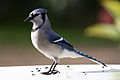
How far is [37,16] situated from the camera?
3936 mm

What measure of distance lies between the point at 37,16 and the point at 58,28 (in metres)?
12.4

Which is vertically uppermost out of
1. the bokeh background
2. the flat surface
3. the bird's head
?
the bird's head

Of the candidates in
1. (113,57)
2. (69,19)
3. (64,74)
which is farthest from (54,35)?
(69,19)

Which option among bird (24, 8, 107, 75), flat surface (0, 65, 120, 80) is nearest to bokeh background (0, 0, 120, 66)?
flat surface (0, 65, 120, 80)

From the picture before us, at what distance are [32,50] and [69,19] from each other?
3992 millimetres

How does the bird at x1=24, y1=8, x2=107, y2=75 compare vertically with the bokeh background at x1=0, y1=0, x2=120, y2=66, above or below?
above

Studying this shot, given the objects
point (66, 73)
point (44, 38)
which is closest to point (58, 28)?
point (66, 73)

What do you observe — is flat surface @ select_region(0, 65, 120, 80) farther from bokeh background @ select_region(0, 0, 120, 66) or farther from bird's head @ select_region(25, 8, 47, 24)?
bokeh background @ select_region(0, 0, 120, 66)

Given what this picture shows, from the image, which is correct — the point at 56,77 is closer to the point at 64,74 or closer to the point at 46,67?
the point at 64,74

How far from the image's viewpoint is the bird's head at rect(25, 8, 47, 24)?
392 centimetres

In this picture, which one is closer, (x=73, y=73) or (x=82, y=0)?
(x=73, y=73)

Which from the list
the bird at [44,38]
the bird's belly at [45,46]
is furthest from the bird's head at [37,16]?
the bird's belly at [45,46]

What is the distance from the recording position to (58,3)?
48.7 ft

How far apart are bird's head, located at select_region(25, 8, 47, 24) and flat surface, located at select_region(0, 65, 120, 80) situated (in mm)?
593
